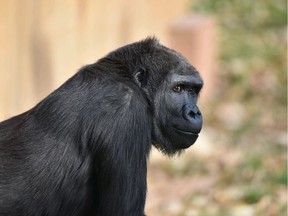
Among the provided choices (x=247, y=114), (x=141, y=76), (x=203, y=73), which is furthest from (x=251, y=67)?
(x=141, y=76)

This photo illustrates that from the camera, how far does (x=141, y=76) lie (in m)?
6.52

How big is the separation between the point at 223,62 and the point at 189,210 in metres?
5.97

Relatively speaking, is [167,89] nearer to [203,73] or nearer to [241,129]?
[241,129]

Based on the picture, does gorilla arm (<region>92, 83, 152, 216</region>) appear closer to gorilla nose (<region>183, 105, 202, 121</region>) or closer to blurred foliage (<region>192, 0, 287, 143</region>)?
gorilla nose (<region>183, 105, 202, 121</region>)

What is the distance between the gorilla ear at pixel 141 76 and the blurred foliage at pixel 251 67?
5437 mm

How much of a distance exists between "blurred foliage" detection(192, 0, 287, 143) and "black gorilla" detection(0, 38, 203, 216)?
577 centimetres

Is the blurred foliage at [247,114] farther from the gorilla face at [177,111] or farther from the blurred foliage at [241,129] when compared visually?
the gorilla face at [177,111]

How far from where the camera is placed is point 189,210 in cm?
921

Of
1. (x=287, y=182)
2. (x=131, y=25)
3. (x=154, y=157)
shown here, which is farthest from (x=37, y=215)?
(x=131, y=25)

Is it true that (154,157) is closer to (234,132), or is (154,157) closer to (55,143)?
(234,132)

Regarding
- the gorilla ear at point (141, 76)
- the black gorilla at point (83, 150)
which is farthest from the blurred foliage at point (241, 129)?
the black gorilla at point (83, 150)

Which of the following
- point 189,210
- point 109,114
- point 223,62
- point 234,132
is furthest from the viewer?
point 223,62

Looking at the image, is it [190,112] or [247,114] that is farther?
[247,114]

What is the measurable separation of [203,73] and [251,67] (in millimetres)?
1082
